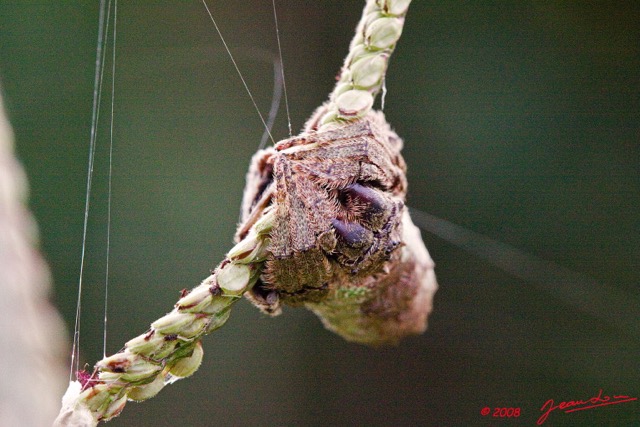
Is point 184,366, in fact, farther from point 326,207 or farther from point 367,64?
point 367,64

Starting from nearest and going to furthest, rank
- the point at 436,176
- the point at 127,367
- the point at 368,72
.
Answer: the point at 127,367
the point at 368,72
the point at 436,176

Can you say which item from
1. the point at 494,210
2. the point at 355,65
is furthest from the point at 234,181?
the point at 355,65

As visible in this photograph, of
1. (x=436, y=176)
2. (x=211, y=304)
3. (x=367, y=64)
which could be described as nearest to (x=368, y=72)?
(x=367, y=64)

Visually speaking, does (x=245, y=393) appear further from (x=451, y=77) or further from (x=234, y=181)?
(x=451, y=77)

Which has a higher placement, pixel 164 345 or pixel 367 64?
pixel 367 64

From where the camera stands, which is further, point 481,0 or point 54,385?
point 481,0

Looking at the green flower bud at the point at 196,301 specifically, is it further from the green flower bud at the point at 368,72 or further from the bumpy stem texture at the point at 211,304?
the green flower bud at the point at 368,72

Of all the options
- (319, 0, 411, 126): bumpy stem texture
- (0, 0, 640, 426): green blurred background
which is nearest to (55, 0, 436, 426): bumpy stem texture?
(319, 0, 411, 126): bumpy stem texture
